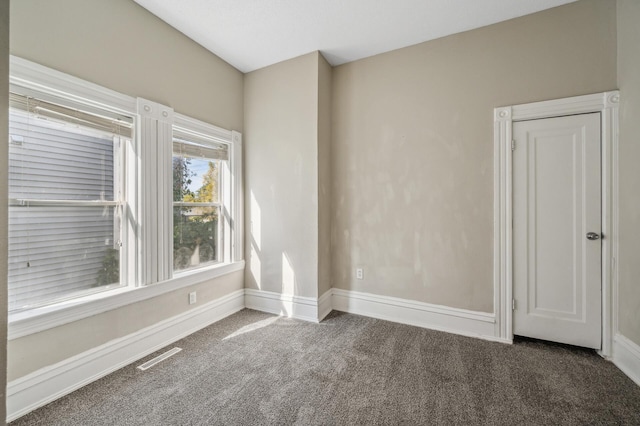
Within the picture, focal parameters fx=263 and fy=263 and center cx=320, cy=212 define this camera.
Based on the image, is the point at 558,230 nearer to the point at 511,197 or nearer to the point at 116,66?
the point at 511,197

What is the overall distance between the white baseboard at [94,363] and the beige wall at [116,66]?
2.1 inches

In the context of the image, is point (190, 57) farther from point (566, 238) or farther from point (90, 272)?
point (566, 238)

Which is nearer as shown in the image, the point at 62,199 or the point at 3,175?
the point at 3,175

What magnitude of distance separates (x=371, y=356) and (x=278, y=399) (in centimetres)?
87

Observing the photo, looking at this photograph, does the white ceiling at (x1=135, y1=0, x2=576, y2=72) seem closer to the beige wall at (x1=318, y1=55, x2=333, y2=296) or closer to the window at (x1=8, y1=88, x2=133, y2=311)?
the beige wall at (x1=318, y1=55, x2=333, y2=296)

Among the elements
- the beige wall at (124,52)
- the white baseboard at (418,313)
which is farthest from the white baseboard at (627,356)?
the beige wall at (124,52)

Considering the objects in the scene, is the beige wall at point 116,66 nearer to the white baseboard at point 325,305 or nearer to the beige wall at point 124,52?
the beige wall at point 124,52

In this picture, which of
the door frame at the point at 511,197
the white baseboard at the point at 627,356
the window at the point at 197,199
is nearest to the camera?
the white baseboard at the point at 627,356

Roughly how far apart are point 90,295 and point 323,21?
3015 mm

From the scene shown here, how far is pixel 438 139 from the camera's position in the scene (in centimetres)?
269

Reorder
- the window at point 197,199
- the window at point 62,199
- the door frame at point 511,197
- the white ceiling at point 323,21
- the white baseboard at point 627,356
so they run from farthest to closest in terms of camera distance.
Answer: the window at point 197,199 < the white ceiling at point 323,21 < the door frame at point 511,197 < the white baseboard at point 627,356 < the window at point 62,199

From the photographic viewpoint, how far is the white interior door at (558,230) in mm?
2197

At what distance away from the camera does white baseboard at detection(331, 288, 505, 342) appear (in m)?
2.52

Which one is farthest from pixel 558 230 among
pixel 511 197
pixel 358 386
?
pixel 358 386
